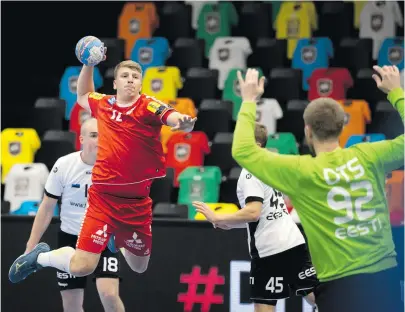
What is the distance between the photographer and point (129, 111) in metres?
7.42

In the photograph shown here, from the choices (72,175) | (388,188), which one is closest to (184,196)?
(388,188)

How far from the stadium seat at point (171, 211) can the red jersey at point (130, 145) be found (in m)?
2.54

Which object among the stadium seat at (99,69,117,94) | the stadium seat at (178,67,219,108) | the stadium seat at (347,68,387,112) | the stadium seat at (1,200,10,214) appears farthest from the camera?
the stadium seat at (99,69,117,94)

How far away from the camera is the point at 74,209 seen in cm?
844

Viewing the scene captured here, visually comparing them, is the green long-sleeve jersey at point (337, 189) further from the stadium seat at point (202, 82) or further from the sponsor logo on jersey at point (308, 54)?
the sponsor logo on jersey at point (308, 54)

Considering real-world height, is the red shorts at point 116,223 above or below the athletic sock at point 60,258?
above

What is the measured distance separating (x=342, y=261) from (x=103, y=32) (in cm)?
1069

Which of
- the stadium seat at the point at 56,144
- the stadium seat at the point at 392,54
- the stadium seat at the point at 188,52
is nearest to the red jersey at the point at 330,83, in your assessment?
the stadium seat at the point at 392,54

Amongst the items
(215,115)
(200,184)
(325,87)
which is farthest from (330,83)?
(200,184)

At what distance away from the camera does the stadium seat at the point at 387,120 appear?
12312mm

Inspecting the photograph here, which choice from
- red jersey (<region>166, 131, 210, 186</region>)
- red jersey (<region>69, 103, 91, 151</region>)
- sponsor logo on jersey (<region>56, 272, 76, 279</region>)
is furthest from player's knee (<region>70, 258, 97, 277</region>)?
red jersey (<region>69, 103, 91, 151</region>)

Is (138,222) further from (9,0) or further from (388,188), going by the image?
(9,0)

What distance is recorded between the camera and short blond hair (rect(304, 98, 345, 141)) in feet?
17.2

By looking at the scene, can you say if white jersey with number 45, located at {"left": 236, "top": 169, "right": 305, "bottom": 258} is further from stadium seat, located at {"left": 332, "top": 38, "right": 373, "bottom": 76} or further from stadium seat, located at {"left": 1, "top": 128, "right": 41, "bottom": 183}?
stadium seat, located at {"left": 332, "top": 38, "right": 373, "bottom": 76}
